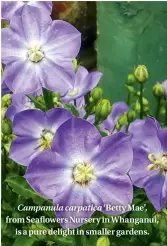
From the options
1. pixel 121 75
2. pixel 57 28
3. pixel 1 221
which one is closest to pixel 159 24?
pixel 121 75

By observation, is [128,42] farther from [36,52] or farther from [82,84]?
[36,52]

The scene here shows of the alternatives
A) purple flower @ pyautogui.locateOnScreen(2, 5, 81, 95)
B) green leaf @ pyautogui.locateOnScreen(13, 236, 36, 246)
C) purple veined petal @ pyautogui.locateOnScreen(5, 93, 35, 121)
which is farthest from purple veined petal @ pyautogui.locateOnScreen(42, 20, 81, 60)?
green leaf @ pyautogui.locateOnScreen(13, 236, 36, 246)

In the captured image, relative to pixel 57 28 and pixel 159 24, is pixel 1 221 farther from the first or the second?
pixel 159 24

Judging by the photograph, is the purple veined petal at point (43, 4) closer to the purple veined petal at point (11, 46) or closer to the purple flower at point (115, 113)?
the purple veined petal at point (11, 46)

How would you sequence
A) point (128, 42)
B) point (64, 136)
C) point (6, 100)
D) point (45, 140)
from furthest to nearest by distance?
point (128, 42), point (6, 100), point (45, 140), point (64, 136)

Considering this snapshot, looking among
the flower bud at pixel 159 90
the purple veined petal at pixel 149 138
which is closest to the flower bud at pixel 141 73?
the flower bud at pixel 159 90

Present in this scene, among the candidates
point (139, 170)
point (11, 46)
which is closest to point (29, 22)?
point (11, 46)

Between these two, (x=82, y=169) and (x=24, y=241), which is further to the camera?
(x=24, y=241)
